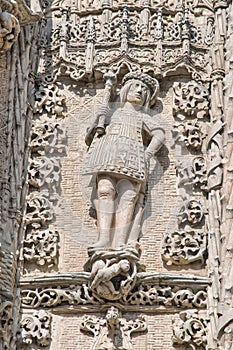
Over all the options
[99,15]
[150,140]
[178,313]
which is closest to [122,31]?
[99,15]

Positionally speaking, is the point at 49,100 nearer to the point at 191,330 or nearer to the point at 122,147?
the point at 122,147

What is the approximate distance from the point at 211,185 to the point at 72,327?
1.59m

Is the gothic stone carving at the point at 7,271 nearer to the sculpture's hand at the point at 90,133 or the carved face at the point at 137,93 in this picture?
the sculpture's hand at the point at 90,133

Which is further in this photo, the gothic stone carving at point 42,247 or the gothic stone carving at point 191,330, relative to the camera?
the gothic stone carving at point 42,247

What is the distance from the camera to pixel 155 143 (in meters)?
9.31

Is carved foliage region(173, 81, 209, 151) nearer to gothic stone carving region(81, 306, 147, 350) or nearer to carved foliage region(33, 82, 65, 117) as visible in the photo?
carved foliage region(33, 82, 65, 117)

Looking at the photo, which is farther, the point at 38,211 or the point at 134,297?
the point at 38,211

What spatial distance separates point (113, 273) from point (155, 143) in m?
1.31

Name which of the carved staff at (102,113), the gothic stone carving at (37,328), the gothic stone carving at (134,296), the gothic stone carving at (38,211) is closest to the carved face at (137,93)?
the carved staff at (102,113)

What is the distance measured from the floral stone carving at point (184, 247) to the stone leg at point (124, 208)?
1.11 feet

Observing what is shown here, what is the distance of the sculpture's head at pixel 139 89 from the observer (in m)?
9.49

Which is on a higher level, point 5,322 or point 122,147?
point 122,147

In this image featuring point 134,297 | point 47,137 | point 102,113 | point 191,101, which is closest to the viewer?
point 134,297

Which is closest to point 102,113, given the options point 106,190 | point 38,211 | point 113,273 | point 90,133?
point 90,133
